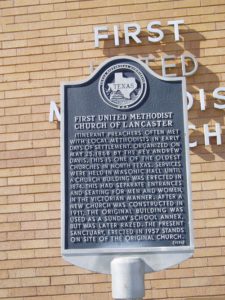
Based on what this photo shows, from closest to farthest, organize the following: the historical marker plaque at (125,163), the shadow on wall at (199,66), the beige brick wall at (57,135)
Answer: the historical marker plaque at (125,163)
the beige brick wall at (57,135)
the shadow on wall at (199,66)

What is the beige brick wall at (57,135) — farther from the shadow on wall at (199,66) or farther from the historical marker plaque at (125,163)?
the historical marker plaque at (125,163)

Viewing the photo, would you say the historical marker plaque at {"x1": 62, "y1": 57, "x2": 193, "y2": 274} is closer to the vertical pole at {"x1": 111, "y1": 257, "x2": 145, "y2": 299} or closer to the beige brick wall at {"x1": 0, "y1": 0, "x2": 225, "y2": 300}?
the vertical pole at {"x1": 111, "y1": 257, "x2": 145, "y2": 299}

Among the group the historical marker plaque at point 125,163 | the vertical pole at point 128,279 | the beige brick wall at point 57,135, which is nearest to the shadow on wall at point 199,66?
the beige brick wall at point 57,135

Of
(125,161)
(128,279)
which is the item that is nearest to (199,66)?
(125,161)

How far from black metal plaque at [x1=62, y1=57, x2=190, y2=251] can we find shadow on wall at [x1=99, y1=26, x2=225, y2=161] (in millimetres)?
2002

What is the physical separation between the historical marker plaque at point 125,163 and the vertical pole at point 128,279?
13 centimetres

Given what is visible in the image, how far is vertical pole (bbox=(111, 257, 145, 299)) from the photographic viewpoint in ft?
15.3

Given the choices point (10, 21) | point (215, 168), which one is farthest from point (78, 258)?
point (10, 21)

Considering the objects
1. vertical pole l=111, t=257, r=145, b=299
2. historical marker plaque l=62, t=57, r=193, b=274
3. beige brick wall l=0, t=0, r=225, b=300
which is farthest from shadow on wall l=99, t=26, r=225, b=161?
vertical pole l=111, t=257, r=145, b=299

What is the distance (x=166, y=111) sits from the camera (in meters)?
5.14

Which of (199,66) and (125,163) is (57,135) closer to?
(199,66)

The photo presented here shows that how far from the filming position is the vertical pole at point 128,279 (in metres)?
4.67

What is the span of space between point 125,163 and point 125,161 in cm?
2

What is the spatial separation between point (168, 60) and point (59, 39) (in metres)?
1.64
